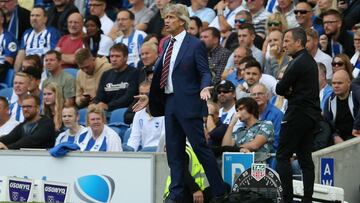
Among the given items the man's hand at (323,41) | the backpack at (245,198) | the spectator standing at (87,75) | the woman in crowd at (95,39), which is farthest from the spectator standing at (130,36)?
the backpack at (245,198)

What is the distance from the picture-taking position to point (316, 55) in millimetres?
15180

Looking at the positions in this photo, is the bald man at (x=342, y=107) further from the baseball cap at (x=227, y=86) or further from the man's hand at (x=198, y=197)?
the man's hand at (x=198, y=197)

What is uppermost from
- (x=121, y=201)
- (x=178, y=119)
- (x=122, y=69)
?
(x=122, y=69)

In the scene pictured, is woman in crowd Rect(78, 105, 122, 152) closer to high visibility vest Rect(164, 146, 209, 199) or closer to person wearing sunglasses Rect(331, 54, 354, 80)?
high visibility vest Rect(164, 146, 209, 199)

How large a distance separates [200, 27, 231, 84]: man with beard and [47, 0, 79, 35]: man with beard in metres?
3.86

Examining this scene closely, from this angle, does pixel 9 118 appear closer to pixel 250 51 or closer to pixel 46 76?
pixel 46 76

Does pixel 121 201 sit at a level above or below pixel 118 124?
below

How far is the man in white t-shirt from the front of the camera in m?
15.9

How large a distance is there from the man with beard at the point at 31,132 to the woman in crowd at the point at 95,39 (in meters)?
3.04

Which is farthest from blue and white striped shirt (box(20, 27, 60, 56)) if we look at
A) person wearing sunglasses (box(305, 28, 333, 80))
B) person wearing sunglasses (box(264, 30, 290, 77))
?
person wearing sunglasses (box(305, 28, 333, 80))

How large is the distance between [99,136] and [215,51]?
295 cm

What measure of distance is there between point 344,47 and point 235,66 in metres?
1.61

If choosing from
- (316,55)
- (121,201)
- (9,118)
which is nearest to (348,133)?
(316,55)

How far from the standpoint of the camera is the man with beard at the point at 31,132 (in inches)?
589
